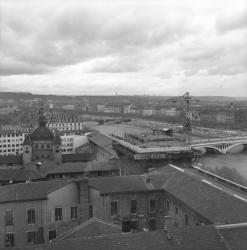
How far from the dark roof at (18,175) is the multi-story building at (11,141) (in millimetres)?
32391

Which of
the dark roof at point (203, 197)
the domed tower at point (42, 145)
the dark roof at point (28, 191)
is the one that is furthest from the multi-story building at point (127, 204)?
the domed tower at point (42, 145)

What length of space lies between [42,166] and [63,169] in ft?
9.25

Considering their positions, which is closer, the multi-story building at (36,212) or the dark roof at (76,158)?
the multi-story building at (36,212)

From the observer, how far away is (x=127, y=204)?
61.6 ft

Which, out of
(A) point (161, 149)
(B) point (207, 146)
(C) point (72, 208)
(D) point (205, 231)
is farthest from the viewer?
(B) point (207, 146)

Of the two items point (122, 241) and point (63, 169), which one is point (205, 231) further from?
Result: point (63, 169)

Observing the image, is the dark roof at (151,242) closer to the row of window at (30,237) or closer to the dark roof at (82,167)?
the row of window at (30,237)

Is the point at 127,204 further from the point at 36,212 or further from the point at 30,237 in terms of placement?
the point at 30,237

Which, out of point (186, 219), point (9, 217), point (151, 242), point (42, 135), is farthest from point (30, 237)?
point (42, 135)

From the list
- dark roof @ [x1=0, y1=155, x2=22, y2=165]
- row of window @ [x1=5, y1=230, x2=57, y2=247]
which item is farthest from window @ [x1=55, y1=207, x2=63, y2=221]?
dark roof @ [x1=0, y1=155, x2=22, y2=165]

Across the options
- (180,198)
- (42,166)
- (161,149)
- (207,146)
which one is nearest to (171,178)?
(180,198)

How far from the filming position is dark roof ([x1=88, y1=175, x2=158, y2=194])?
18672mm

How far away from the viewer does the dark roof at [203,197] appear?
14.5m

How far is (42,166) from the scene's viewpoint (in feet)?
101
